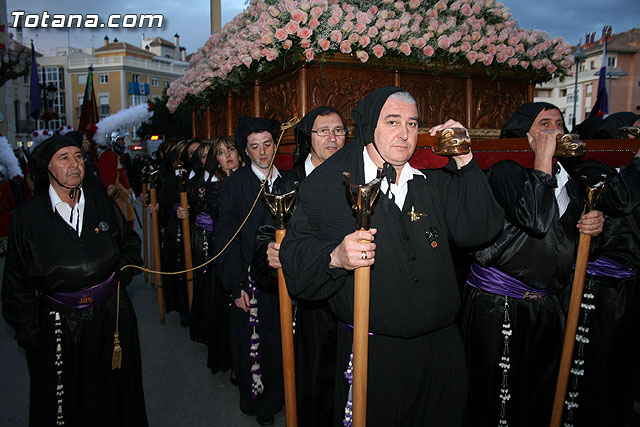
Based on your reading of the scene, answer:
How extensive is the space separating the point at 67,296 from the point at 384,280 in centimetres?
226

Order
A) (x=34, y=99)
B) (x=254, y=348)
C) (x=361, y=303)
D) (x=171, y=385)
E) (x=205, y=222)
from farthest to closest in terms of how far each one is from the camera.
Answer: (x=34, y=99) < (x=205, y=222) < (x=171, y=385) < (x=254, y=348) < (x=361, y=303)

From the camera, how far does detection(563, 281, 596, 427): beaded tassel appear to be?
322cm

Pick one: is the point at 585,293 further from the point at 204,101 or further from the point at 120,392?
the point at 204,101

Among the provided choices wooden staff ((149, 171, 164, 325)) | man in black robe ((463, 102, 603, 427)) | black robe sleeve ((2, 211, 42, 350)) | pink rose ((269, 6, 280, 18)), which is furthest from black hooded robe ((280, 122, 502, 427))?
wooden staff ((149, 171, 164, 325))

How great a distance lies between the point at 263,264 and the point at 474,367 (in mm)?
1566

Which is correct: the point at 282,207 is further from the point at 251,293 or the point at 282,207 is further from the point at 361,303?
the point at 251,293

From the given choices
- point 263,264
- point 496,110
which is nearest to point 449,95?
point 496,110

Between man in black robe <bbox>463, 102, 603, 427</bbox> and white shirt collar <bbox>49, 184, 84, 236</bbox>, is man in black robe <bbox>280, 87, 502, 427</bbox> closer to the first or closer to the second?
man in black robe <bbox>463, 102, 603, 427</bbox>

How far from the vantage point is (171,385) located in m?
4.62

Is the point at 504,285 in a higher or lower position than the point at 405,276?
lower

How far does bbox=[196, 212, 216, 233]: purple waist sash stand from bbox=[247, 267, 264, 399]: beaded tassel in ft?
5.86

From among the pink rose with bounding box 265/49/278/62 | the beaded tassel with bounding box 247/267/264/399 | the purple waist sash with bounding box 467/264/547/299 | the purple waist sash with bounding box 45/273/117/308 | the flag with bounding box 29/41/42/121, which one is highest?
the flag with bounding box 29/41/42/121

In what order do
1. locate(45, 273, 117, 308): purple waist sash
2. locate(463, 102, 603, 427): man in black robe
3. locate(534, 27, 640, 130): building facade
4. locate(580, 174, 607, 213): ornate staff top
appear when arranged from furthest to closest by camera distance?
locate(534, 27, 640, 130): building facade → locate(45, 273, 117, 308): purple waist sash → locate(463, 102, 603, 427): man in black robe → locate(580, 174, 607, 213): ornate staff top

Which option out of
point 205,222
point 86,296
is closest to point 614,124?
point 205,222
